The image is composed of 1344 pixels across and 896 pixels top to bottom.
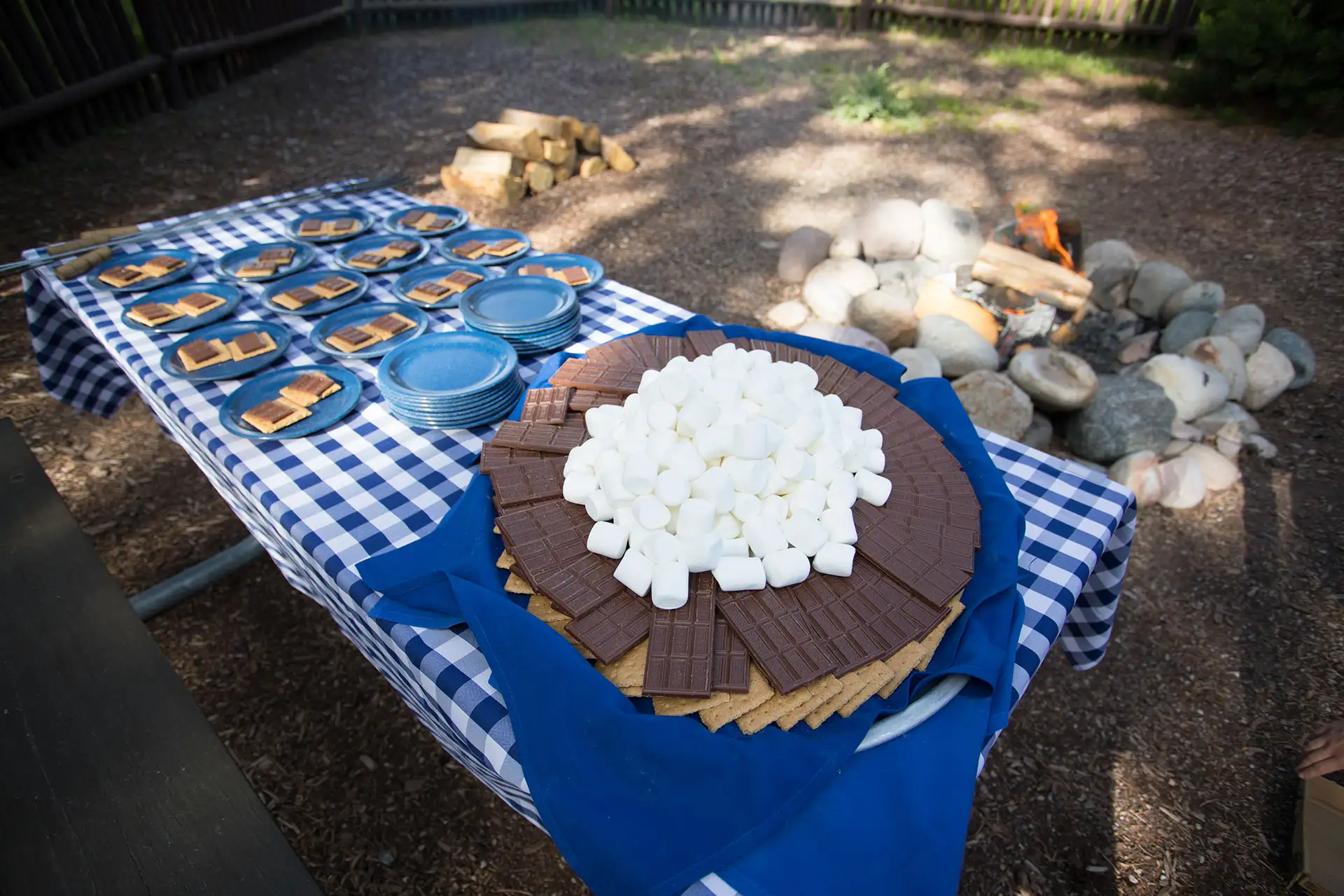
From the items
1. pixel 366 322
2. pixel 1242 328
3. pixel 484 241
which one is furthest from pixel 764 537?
pixel 1242 328

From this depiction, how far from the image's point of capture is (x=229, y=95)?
790cm

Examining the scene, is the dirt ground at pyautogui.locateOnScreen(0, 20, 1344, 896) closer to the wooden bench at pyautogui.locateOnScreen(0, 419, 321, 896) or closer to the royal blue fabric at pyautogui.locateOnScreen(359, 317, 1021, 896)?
the wooden bench at pyautogui.locateOnScreen(0, 419, 321, 896)

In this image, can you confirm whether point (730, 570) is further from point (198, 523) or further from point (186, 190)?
point (186, 190)

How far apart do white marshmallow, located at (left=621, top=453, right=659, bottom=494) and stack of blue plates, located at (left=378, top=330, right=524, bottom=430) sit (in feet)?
2.16

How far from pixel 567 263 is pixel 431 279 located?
50 cm

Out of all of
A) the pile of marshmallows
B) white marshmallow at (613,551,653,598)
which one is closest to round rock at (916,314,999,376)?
the pile of marshmallows

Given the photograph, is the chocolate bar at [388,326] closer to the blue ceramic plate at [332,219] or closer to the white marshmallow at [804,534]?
the blue ceramic plate at [332,219]

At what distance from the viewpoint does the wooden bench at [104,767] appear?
124 centimetres

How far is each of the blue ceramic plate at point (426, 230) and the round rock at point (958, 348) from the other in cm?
253

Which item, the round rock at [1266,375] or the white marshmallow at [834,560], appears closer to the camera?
the white marshmallow at [834,560]

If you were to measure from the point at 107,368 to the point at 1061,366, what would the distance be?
4529 millimetres

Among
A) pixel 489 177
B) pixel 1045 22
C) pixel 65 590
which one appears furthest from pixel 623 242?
pixel 1045 22

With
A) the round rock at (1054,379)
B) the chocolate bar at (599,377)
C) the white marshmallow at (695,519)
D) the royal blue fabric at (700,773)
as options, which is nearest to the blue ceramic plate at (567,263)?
the chocolate bar at (599,377)

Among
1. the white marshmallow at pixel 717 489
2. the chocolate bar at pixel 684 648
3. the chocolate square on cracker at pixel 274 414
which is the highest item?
the white marshmallow at pixel 717 489
